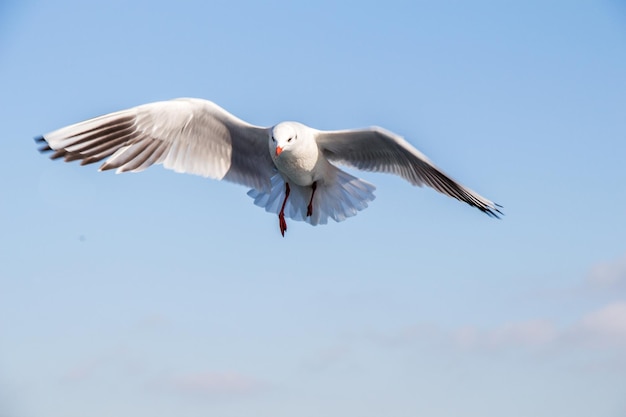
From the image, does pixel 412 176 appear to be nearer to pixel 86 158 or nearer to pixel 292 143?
pixel 292 143

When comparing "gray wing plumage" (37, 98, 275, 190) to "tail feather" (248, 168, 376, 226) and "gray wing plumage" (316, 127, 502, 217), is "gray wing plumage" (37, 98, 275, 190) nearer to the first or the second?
"tail feather" (248, 168, 376, 226)

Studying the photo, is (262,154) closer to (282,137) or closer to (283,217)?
(283,217)

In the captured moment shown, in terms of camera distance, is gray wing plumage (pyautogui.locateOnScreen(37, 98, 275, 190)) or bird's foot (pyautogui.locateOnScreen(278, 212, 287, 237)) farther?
bird's foot (pyautogui.locateOnScreen(278, 212, 287, 237))

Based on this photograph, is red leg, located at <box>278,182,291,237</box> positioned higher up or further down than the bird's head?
further down

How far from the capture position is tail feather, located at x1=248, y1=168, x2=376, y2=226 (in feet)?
23.6

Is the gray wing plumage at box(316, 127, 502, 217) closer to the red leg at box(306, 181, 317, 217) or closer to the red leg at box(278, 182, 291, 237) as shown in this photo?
the red leg at box(306, 181, 317, 217)

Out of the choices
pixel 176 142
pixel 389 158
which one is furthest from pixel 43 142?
pixel 389 158

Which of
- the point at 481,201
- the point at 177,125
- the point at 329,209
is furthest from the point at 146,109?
the point at 481,201

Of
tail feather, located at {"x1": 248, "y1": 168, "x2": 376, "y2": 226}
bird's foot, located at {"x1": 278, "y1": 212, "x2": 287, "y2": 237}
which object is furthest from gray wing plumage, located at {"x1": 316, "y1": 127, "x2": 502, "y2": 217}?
bird's foot, located at {"x1": 278, "y1": 212, "x2": 287, "y2": 237}

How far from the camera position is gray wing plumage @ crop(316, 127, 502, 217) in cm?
647

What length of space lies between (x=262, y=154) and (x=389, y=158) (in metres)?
1.19

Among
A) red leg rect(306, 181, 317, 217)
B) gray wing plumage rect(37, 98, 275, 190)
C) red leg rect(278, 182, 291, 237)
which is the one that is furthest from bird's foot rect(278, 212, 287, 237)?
gray wing plumage rect(37, 98, 275, 190)

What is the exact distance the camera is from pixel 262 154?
7.16 m

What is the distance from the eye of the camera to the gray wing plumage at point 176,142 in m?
6.57
